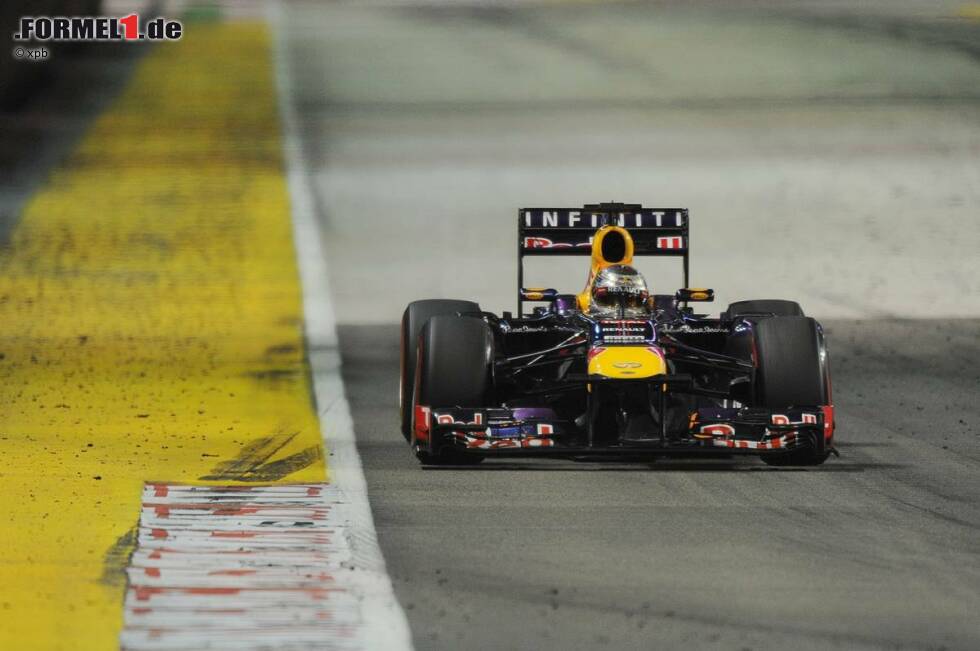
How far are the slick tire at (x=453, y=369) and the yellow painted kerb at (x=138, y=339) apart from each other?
0.77 meters

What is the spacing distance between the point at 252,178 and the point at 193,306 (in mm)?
8307

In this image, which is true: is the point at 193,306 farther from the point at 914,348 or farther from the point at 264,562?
the point at 264,562

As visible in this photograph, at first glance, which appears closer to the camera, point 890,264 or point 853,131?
point 890,264

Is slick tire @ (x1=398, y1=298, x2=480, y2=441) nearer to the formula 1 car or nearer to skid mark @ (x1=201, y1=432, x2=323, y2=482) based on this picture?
the formula 1 car

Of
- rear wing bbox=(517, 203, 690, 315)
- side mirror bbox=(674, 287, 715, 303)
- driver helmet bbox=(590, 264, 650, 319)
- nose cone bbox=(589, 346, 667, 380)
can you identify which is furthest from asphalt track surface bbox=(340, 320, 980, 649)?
rear wing bbox=(517, 203, 690, 315)

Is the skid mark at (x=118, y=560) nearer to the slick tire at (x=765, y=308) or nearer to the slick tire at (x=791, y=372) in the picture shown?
the slick tire at (x=791, y=372)

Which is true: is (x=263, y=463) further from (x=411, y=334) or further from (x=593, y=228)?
(x=593, y=228)

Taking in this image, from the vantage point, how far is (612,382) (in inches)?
500

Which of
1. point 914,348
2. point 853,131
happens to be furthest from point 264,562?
point 853,131

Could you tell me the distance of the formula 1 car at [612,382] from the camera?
12609 mm

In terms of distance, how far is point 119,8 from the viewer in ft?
154

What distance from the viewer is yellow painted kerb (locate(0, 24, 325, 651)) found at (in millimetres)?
10438

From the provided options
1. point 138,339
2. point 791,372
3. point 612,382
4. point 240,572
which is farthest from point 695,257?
point 240,572

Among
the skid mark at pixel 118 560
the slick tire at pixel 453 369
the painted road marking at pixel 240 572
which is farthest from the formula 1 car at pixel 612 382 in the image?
the skid mark at pixel 118 560
